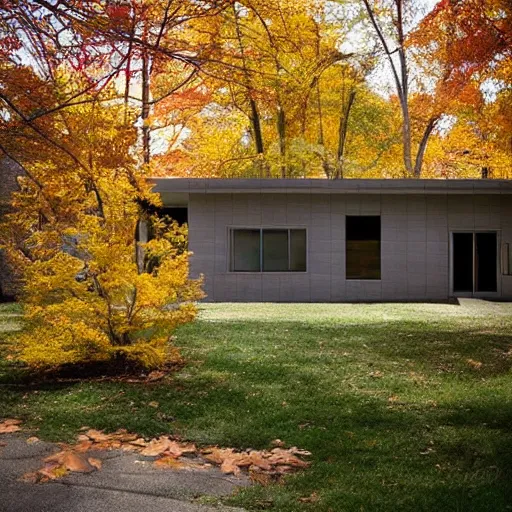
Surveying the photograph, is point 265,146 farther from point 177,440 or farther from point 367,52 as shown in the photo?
point 177,440

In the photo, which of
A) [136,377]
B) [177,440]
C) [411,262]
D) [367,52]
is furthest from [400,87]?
[177,440]

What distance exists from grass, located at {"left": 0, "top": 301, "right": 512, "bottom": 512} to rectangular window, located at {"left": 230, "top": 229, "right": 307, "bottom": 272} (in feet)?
25.3

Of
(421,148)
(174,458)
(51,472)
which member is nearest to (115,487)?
(51,472)

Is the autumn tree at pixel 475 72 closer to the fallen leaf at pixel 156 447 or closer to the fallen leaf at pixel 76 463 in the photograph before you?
the fallen leaf at pixel 156 447

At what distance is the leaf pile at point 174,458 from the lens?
4.94m

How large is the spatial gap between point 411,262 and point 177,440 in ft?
48.7

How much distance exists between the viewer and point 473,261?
20.1 metres

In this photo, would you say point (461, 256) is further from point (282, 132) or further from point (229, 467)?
point (229, 467)

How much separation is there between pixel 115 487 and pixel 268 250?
1524 cm

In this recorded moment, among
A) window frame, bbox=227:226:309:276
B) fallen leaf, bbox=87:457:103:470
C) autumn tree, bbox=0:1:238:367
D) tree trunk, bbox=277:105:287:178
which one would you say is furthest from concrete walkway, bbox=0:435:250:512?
tree trunk, bbox=277:105:287:178

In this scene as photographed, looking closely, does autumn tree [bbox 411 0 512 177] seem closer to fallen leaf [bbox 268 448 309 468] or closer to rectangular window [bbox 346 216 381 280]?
rectangular window [bbox 346 216 381 280]

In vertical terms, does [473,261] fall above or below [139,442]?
above

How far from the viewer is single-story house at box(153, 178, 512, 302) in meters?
19.5

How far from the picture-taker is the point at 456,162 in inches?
1249
